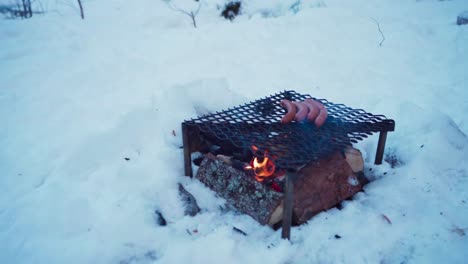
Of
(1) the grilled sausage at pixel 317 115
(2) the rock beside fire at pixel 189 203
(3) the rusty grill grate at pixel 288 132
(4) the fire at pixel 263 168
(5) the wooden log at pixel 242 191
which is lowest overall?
(2) the rock beside fire at pixel 189 203

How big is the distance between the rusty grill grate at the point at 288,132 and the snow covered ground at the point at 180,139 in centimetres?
70

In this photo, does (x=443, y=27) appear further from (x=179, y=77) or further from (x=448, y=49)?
(x=179, y=77)

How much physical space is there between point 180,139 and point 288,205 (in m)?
1.93

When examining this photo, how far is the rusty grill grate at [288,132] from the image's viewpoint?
274cm

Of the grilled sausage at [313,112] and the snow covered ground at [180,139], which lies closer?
the snow covered ground at [180,139]

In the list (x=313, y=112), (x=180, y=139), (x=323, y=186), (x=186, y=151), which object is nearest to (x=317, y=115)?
(x=313, y=112)

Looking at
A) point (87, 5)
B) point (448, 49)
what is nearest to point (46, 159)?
point (448, 49)

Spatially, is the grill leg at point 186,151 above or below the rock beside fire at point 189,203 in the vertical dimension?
above

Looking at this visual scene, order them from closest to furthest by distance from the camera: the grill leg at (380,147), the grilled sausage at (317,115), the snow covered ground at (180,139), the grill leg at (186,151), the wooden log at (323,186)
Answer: the snow covered ground at (180,139), the wooden log at (323,186), the grilled sausage at (317,115), the grill leg at (186,151), the grill leg at (380,147)

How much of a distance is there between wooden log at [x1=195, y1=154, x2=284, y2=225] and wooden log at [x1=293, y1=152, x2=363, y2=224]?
9.4 inches

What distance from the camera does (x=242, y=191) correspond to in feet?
10.2

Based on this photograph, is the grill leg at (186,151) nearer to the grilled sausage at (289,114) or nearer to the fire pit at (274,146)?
the fire pit at (274,146)

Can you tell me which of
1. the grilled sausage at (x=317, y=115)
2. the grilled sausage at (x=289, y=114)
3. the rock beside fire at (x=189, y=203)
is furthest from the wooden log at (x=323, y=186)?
the rock beside fire at (x=189, y=203)

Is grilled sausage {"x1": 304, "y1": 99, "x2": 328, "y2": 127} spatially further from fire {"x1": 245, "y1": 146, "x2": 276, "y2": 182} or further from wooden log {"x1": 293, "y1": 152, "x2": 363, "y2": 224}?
fire {"x1": 245, "y1": 146, "x2": 276, "y2": 182}
